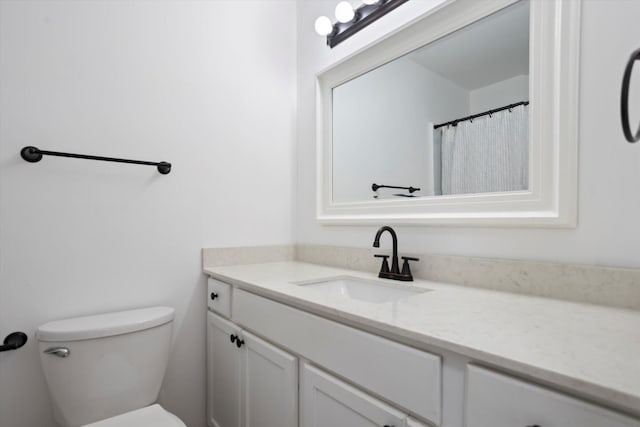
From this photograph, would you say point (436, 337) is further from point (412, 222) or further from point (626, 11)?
point (626, 11)

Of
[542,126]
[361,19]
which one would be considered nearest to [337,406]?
[542,126]

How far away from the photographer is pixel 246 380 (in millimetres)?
1228

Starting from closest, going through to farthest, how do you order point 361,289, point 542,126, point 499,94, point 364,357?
point 364,357
point 542,126
point 499,94
point 361,289

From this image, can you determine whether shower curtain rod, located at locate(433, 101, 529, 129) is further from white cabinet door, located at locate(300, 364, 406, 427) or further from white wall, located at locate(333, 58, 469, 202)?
white cabinet door, located at locate(300, 364, 406, 427)

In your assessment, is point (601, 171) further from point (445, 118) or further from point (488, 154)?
point (445, 118)

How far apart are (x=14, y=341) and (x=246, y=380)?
0.81 metres

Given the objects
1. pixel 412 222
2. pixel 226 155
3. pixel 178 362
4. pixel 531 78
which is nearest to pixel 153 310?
pixel 178 362

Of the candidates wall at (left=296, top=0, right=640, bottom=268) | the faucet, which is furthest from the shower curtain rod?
the faucet

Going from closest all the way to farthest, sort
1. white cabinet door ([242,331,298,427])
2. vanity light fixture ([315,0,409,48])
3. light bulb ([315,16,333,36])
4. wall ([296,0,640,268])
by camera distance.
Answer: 1. wall ([296,0,640,268])
2. white cabinet door ([242,331,298,427])
3. vanity light fixture ([315,0,409,48])
4. light bulb ([315,16,333,36])

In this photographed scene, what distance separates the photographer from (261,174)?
1762mm

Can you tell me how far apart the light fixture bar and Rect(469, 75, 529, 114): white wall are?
0.52 meters

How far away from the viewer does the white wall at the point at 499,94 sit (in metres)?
1.02

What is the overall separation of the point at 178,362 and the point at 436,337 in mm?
1319

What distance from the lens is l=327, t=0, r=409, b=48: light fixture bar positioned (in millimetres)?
1364
